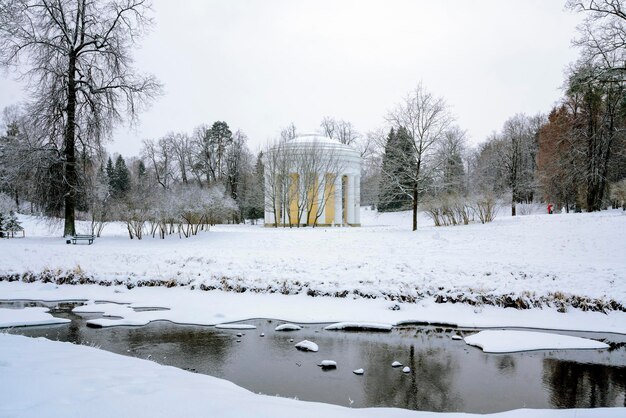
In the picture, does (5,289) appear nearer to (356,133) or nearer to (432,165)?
(432,165)

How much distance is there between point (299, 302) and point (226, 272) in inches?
128

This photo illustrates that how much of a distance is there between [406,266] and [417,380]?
23.2ft

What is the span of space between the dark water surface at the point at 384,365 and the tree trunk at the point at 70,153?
602 inches

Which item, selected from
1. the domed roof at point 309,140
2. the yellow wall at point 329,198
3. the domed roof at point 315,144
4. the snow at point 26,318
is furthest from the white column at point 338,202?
the snow at point 26,318

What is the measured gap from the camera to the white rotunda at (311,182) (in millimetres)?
35906

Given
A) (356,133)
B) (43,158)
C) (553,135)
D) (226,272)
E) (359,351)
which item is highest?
(356,133)

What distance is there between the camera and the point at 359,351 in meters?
8.16

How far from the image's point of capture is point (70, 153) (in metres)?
22.9

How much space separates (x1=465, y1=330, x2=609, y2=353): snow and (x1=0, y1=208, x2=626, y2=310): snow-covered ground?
1.81m

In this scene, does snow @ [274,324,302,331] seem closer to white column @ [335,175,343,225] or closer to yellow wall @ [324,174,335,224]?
yellow wall @ [324,174,335,224]

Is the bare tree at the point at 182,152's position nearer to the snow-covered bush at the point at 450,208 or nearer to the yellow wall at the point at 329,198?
the yellow wall at the point at 329,198

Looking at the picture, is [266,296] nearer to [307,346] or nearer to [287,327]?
[287,327]

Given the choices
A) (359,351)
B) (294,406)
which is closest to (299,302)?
(359,351)

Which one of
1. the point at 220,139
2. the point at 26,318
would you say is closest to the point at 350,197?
the point at 220,139
